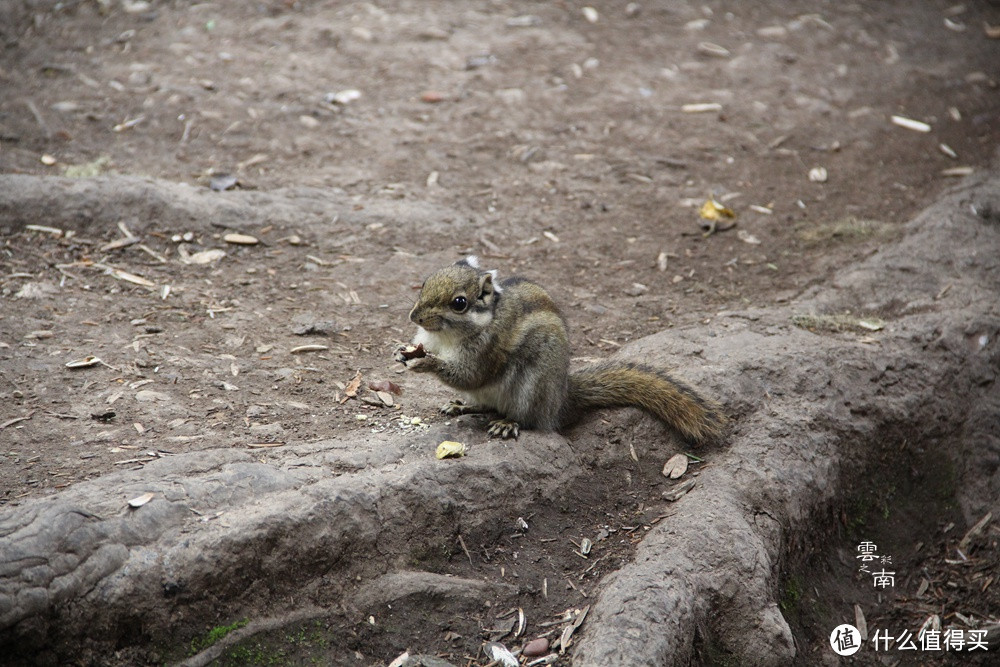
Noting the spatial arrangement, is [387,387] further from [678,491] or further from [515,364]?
[678,491]

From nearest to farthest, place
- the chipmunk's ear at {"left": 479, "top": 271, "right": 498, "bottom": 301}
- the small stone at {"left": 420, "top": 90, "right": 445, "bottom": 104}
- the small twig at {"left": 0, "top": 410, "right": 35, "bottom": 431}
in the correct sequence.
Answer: the small twig at {"left": 0, "top": 410, "right": 35, "bottom": 431} → the chipmunk's ear at {"left": 479, "top": 271, "right": 498, "bottom": 301} → the small stone at {"left": 420, "top": 90, "right": 445, "bottom": 104}

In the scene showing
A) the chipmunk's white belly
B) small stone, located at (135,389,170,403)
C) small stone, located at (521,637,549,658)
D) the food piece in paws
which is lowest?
small stone, located at (521,637,549,658)

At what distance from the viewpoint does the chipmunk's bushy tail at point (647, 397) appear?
4273 mm

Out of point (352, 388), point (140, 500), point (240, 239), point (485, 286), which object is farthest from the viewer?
point (240, 239)

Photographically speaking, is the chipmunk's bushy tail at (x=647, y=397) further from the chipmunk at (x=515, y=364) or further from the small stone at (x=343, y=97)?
the small stone at (x=343, y=97)

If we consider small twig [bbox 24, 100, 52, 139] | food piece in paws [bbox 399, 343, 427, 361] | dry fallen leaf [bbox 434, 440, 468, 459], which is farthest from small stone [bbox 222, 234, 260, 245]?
dry fallen leaf [bbox 434, 440, 468, 459]

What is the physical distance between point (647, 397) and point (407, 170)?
359 cm

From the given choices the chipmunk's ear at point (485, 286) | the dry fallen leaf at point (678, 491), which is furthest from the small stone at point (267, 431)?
the dry fallen leaf at point (678, 491)

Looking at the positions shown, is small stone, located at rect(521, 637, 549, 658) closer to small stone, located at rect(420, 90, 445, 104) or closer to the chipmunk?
the chipmunk

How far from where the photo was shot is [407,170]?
7176 millimetres

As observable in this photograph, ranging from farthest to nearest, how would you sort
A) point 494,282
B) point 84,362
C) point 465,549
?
point 84,362 → point 494,282 → point 465,549

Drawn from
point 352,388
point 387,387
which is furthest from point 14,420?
point 387,387

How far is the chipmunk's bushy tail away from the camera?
168 inches

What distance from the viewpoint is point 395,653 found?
3449mm
